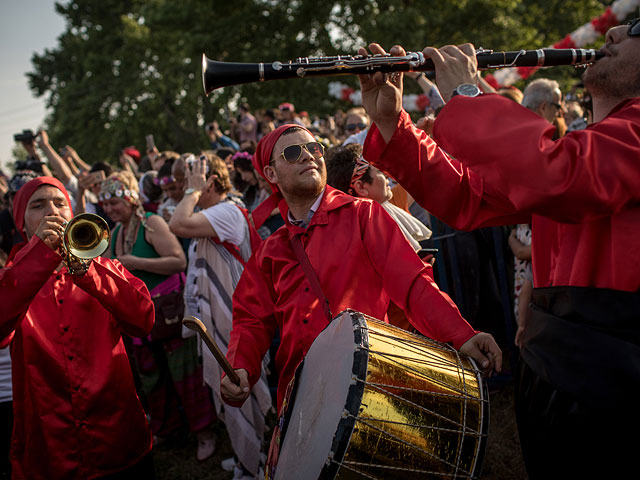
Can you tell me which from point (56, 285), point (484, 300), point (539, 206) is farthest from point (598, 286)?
point (484, 300)

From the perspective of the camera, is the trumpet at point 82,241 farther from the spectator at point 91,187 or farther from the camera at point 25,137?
the camera at point 25,137

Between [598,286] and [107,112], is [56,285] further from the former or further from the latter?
[107,112]

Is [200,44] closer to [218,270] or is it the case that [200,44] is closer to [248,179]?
[248,179]

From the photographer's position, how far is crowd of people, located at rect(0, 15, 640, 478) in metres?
1.48

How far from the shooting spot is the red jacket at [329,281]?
7.55 feet

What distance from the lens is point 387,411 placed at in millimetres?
1721

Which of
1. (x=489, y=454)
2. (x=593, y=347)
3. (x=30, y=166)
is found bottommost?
(x=489, y=454)

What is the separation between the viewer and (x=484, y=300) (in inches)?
187

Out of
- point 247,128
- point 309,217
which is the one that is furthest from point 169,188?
point 247,128

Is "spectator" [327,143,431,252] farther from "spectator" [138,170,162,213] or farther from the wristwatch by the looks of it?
"spectator" [138,170,162,213]

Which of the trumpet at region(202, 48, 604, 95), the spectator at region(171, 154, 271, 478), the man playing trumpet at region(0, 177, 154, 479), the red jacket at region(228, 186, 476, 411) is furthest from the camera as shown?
the spectator at region(171, 154, 271, 478)

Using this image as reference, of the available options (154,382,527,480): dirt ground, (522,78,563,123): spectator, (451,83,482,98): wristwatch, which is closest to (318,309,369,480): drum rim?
(451,83,482,98): wristwatch

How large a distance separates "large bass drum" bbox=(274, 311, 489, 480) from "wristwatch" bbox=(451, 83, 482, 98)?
35.9 inches

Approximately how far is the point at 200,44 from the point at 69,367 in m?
20.6
